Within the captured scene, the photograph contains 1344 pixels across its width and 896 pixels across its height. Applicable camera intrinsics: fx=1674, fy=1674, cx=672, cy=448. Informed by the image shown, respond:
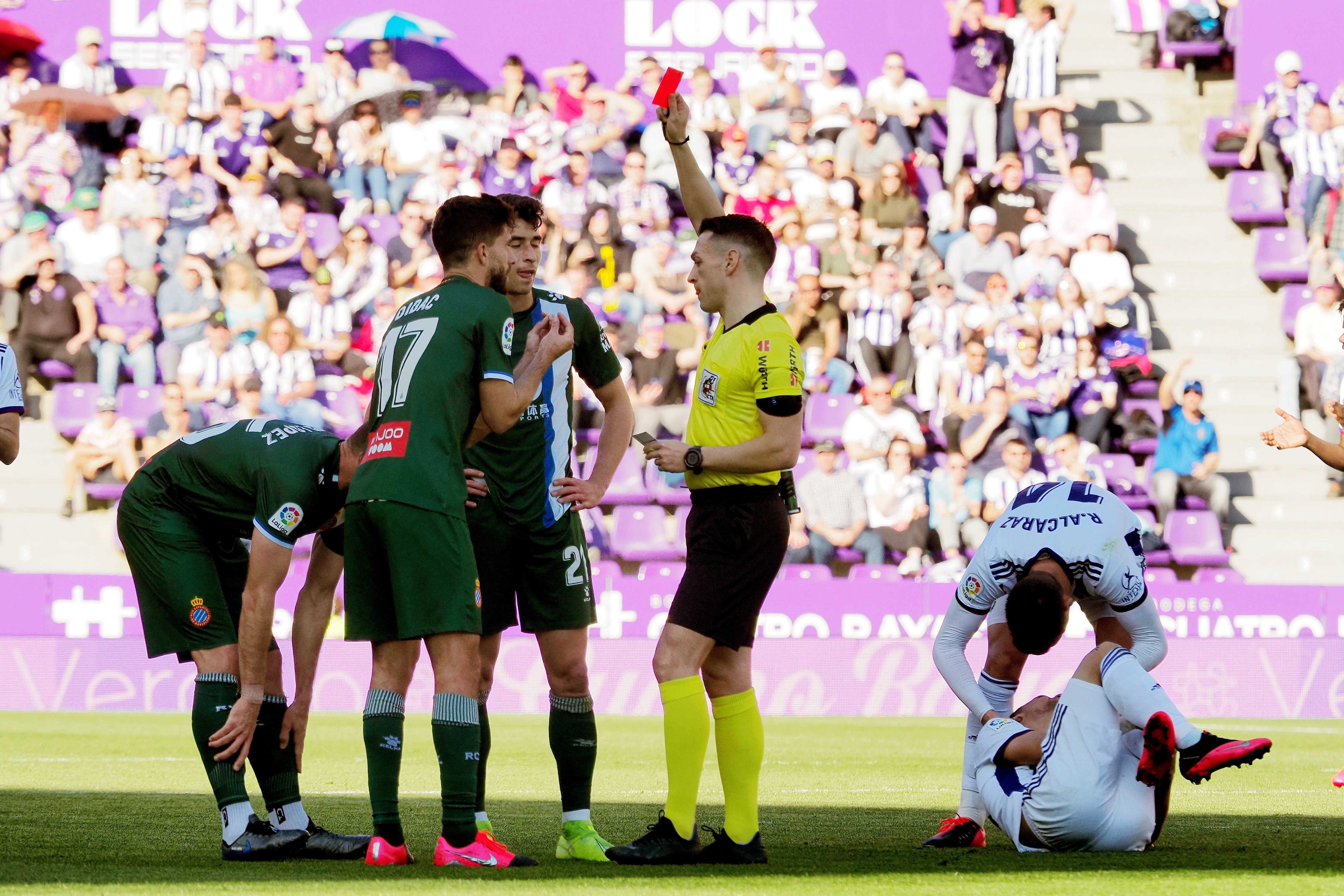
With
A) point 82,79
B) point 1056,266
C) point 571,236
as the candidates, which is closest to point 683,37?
point 571,236

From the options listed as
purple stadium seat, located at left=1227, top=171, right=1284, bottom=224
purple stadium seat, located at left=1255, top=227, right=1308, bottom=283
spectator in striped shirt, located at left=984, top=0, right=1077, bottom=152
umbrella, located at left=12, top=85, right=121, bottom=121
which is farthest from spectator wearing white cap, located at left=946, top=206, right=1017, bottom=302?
umbrella, located at left=12, top=85, right=121, bottom=121

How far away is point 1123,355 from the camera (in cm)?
1872

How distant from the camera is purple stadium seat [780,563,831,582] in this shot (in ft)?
53.8

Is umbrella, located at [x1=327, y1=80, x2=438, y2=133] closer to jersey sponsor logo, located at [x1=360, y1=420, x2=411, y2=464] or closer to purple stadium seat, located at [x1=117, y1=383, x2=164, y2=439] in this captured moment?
purple stadium seat, located at [x1=117, y1=383, x2=164, y2=439]

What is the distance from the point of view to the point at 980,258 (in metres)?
19.3

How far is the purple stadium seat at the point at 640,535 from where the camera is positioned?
16.9 m

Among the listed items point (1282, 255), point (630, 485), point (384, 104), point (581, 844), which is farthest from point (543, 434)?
point (1282, 255)

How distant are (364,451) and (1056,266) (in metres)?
14.5

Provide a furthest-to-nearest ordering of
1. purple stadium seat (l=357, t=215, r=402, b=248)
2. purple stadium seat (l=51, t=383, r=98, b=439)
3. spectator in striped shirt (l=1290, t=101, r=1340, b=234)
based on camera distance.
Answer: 1. spectator in striped shirt (l=1290, t=101, r=1340, b=234)
2. purple stadium seat (l=357, t=215, r=402, b=248)
3. purple stadium seat (l=51, t=383, r=98, b=439)

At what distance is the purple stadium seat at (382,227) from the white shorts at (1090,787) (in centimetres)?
1472

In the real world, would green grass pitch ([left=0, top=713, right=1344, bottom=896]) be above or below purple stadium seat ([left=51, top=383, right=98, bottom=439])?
below

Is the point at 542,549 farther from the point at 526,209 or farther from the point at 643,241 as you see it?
the point at 643,241

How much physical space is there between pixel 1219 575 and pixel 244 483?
13395mm

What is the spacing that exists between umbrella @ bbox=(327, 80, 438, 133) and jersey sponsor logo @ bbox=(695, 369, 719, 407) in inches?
613
